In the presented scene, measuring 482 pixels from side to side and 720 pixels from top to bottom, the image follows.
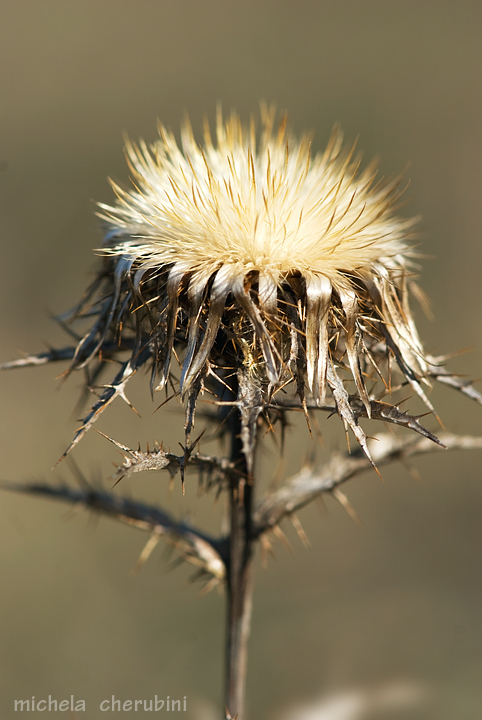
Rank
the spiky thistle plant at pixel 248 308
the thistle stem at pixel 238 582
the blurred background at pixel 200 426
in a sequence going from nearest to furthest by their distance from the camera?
the spiky thistle plant at pixel 248 308, the thistle stem at pixel 238 582, the blurred background at pixel 200 426

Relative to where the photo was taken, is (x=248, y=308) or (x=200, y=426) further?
(x=200, y=426)

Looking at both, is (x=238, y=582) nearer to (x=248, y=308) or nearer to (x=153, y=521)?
(x=153, y=521)

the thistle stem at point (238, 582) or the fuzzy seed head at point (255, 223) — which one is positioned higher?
the fuzzy seed head at point (255, 223)

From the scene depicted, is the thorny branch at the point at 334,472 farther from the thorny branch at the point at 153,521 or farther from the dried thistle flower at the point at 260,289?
the dried thistle flower at the point at 260,289

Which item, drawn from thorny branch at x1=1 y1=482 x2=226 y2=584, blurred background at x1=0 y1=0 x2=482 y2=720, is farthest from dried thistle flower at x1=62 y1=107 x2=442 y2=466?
blurred background at x1=0 y1=0 x2=482 y2=720

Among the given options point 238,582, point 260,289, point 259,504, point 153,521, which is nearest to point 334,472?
point 259,504

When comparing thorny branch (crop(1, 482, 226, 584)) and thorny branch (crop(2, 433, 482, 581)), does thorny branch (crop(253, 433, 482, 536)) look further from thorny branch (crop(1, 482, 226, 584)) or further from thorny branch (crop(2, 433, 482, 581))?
thorny branch (crop(1, 482, 226, 584))

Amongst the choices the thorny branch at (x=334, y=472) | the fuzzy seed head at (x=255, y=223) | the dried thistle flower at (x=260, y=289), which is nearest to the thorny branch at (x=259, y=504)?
the thorny branch at (x=334, y=472)

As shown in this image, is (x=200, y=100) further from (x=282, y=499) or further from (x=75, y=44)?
(x=282, y=499)
